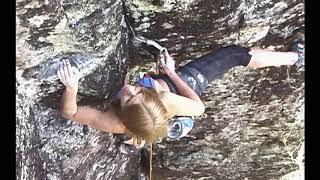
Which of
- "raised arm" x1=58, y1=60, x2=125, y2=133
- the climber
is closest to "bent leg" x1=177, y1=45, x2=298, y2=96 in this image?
the climber

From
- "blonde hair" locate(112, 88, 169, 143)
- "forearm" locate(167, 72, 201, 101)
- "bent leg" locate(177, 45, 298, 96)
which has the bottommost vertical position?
"blonde hair" locate(112, 88, 169, 143)

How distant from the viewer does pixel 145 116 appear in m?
1.24

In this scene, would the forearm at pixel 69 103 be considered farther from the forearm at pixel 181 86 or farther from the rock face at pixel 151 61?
the forearm at pixel 181 86

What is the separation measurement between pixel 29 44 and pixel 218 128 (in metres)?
0.38

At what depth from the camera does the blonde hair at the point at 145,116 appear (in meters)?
1.24

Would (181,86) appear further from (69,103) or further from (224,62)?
(69,103)

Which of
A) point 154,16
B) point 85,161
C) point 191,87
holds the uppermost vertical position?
point 154,16

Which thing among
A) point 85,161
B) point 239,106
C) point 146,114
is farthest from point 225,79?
point 85,161

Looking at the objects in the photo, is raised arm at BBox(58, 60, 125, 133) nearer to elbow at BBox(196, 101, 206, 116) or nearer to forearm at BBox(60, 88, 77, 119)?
forearm at BBox(60, 88, 77, 119)

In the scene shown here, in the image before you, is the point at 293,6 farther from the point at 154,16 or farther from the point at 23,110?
the point at 23,110

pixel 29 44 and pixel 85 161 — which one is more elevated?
pixel 29 44

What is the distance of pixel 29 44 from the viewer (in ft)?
4.10

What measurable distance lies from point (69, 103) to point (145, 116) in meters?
0.14

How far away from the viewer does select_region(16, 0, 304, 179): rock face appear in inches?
49.6
